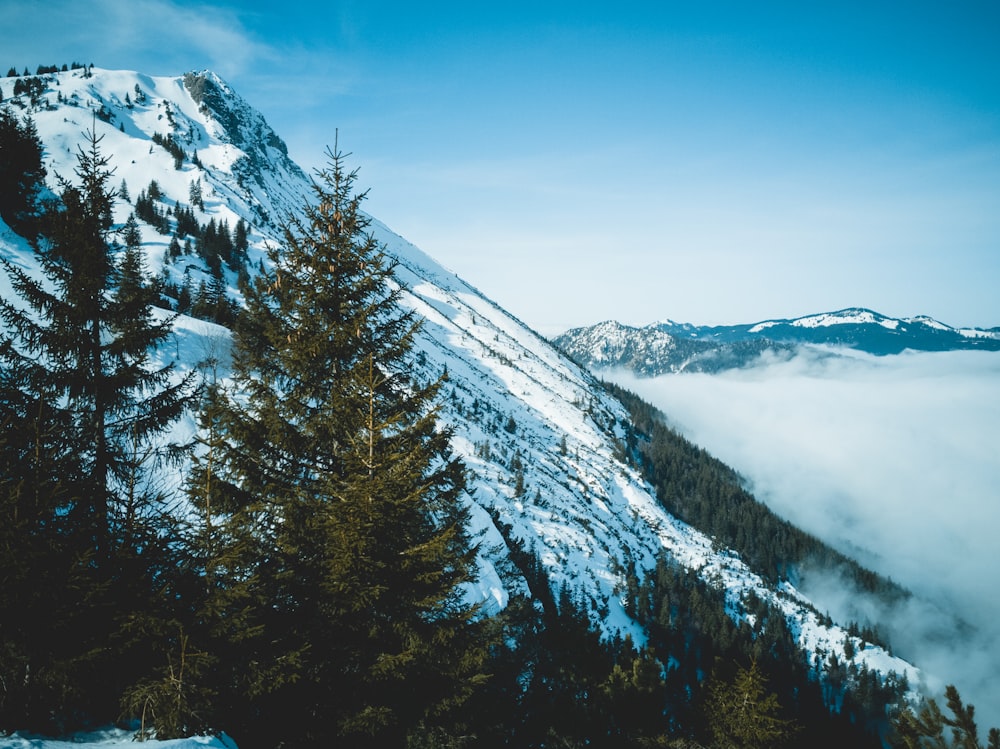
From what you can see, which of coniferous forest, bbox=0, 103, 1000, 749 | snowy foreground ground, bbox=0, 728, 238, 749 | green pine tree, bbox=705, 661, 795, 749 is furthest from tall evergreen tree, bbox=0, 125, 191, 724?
green pine tree, bbox=705, 661, 795, 749

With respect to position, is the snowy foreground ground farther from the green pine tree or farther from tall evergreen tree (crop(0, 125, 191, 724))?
the green pine tree

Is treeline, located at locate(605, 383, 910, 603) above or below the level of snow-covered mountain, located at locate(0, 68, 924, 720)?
below

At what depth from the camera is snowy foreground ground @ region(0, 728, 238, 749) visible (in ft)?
15.4

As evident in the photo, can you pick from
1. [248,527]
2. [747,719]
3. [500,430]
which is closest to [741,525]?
[500,430]

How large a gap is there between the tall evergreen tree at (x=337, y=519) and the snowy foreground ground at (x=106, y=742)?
1.26 m

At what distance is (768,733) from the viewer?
63.0 ft

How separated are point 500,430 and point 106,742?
12845cm

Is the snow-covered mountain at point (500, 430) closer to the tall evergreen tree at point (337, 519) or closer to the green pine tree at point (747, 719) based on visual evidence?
the green pine tree at point (747, 719)

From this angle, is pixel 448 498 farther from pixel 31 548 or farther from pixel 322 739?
pixel 31 548

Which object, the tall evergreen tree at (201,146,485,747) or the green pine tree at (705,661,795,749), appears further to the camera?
the green pine tree at (705,661,795,749)

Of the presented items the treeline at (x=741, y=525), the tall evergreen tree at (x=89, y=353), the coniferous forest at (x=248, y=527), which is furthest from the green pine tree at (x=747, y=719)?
the treeline at (x=741, y=525)

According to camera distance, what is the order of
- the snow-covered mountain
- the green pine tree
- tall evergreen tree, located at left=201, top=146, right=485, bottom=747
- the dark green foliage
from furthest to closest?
the snow-covered mountain < the green pine tree < the dark green foliage < tall evergreen tree, located at left=201, top=146, right=485, bottom=747

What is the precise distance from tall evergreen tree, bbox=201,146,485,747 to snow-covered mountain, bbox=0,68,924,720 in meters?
23.1

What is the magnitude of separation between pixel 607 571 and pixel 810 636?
7716 centimetres
